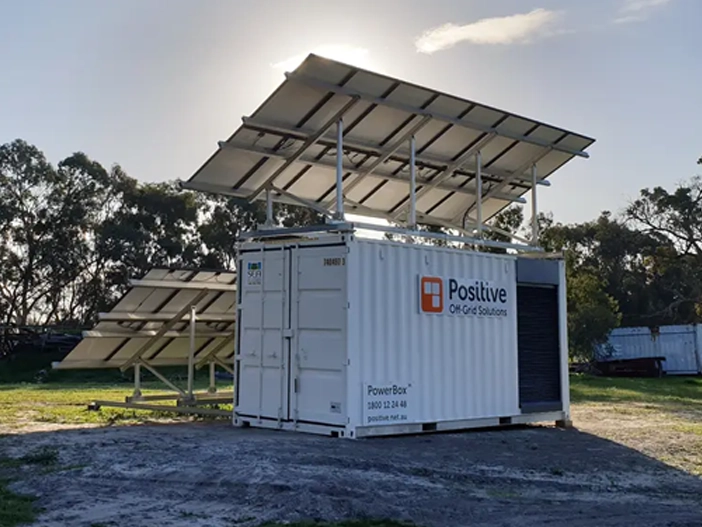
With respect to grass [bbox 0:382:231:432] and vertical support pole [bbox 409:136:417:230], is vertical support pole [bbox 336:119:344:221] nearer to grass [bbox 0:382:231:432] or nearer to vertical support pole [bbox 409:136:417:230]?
vertical support pole [bbox 409:136:417:230]

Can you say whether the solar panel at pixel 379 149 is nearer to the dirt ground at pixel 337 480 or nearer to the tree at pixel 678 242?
the dirt ground at pixel 337 480

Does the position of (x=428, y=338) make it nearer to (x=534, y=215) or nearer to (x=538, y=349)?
(x=538, y=349)

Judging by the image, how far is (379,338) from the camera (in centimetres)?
1252

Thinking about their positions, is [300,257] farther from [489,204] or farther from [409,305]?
[489,204]

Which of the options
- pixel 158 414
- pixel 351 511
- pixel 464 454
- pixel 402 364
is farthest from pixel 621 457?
pixel 158 414

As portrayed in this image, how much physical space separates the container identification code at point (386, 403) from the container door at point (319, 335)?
1.40 ft

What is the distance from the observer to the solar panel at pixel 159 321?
14789mm

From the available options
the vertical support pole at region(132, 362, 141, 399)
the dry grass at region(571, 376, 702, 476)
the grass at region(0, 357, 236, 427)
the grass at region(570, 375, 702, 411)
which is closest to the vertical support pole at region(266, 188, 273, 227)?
the vertical support pole at region(132, 362, 141, 399)

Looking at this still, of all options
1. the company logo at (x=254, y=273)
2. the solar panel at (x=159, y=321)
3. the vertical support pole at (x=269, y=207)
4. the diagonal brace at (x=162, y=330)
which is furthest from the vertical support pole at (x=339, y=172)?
the diagonal brace at (x=162, y=330)

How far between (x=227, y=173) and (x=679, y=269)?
138ft

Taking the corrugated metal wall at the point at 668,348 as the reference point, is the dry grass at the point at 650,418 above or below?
below

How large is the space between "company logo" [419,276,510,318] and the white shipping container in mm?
17

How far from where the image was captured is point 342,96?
42.3ft

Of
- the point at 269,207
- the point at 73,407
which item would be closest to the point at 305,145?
the point at 269,207
